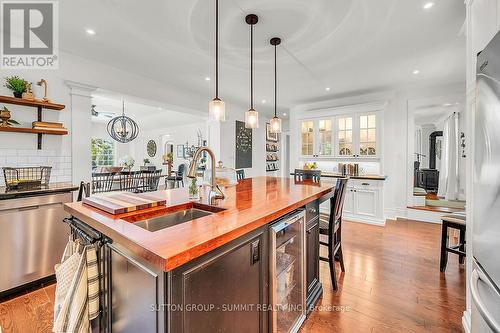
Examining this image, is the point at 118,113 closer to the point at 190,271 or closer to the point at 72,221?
the point at 72,221

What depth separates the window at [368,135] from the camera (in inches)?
179

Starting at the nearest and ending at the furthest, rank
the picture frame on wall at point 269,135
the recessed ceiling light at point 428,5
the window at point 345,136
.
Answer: the recessed ceiling light at point 428,5
the window at point 345,136
the picture frame on wall at point 269,135

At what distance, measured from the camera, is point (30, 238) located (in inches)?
85.7

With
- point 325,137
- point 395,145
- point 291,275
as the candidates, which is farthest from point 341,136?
point 291,275

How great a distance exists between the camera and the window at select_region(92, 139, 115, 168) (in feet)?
30.7

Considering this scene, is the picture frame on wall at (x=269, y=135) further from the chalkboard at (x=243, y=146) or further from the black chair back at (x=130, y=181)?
the black chair back at (x=130, y=181)

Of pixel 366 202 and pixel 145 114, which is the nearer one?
pixel 366 202

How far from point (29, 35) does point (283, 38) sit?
2.77 meters

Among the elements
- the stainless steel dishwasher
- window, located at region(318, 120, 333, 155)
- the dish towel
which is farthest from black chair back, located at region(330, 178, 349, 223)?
window, located at region(318, 120, 333, 155)

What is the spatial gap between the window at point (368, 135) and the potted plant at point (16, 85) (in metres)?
5.24

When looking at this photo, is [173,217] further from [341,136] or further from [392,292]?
[341,136]

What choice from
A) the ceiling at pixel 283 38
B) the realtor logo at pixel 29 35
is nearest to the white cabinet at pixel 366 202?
the ceiling at pixel 283 38

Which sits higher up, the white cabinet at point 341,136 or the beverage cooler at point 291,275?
the white cabinet at point 341,136

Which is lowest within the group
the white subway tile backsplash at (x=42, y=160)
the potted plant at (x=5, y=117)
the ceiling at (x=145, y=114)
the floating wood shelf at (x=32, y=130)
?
the white subway tile backsplash at (x=42, y=160)
